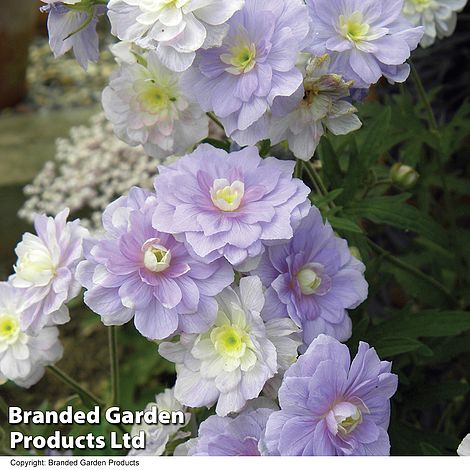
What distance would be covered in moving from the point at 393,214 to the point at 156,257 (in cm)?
35

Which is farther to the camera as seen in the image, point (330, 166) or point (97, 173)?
point (97, 173)

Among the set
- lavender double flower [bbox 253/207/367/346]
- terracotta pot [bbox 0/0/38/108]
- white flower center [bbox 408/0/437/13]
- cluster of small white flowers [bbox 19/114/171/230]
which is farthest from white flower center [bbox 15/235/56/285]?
terracotta pot [bbox 0/0/38/108]

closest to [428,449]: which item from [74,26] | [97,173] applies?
[74,26]

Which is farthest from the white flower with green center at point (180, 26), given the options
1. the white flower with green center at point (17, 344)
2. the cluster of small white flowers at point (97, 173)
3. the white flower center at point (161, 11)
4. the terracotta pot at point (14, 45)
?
the terracotta pot at point (14, 45)

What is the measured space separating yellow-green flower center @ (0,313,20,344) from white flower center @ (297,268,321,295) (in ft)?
1.03

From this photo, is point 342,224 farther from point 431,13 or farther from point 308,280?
point 431,13

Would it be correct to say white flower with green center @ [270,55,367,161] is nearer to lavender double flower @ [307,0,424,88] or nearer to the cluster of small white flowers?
lavender double flower @ [307,0,424,88]

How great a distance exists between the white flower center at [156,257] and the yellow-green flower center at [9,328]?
9.8 inches

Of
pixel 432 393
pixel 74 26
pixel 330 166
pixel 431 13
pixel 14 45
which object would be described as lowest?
pixel 14 45

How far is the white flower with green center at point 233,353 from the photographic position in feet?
2.26

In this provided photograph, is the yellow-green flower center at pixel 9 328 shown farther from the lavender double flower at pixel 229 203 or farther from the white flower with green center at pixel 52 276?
the lavender double flower at pixel 229 203

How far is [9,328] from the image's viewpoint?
885 millimetres

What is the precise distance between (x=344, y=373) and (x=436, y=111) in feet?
3.29

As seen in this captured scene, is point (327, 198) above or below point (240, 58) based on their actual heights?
below
